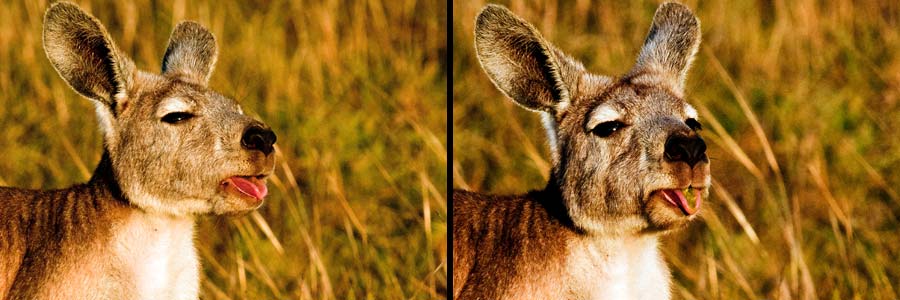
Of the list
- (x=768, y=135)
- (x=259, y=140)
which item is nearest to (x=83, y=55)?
(x=259, y=140)

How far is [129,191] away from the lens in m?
6.75

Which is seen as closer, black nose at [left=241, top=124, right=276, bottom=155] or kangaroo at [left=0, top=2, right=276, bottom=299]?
kangaroo at [left=0, top=2, right=276, bottom=299]

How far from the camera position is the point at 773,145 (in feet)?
27.3

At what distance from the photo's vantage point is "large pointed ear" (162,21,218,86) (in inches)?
293

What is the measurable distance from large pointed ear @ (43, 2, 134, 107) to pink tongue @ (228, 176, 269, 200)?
0.65 m

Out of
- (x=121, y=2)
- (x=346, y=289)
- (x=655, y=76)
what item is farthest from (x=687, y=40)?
(x=121, y=2)

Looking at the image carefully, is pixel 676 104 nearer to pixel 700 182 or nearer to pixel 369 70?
pixel 700 182

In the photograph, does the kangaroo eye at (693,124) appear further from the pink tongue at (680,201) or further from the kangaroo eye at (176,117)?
the kangaroo eye at (176,117)

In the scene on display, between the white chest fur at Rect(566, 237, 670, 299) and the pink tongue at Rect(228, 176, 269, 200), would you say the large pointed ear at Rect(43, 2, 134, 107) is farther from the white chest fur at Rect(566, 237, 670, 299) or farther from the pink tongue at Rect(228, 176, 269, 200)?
the white chest fur at Rect(566, 237, 670, 299)

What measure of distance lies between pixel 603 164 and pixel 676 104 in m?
0.46

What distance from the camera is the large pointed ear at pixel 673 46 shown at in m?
6.95

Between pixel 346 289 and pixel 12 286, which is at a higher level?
pixel 12 286

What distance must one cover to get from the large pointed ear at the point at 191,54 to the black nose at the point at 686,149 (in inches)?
91.0

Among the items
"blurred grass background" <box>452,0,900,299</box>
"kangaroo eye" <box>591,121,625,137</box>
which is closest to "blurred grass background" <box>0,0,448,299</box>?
"blurred grass background" <box>452,0,900,299</box>
